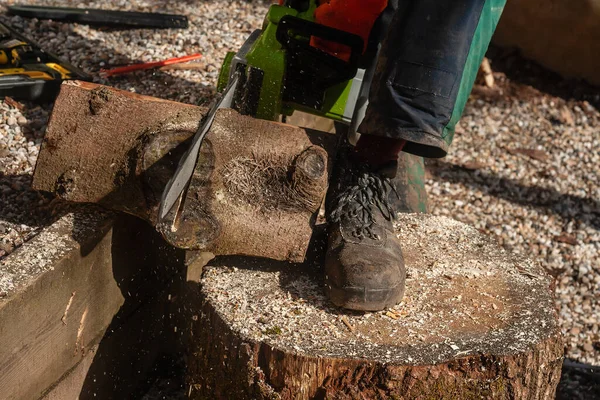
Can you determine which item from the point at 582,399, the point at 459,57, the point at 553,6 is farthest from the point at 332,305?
the point at 553,6

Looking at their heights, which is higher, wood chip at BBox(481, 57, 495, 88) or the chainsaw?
the chainsaw

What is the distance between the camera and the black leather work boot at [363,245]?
84.2 inches

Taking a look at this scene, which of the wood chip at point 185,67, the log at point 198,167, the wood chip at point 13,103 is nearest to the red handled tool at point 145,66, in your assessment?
the wood chip at point 185,67

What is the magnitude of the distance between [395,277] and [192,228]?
23.2 inches

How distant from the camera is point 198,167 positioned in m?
2.14

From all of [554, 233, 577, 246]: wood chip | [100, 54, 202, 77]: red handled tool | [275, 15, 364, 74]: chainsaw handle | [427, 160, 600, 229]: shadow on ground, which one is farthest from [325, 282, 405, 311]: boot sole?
[427, 160, 600, 229]: shadow on ground

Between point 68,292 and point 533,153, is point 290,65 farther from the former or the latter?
point 533,153

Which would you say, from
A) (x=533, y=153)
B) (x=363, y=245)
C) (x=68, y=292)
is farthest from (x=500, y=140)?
(x=68, y=292)

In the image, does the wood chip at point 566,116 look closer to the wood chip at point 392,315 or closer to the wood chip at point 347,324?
the wood chip at point 392,315

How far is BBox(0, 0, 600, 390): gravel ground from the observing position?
3.33m

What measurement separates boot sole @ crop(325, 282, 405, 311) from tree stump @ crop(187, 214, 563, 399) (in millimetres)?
39

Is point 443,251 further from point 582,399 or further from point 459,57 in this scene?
point 582,399

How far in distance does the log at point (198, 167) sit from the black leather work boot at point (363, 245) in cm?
11

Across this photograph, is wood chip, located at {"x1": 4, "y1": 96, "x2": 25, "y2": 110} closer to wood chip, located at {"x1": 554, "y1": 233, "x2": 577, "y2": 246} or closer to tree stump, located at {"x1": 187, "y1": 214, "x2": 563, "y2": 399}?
tree stump, located at {"x1": 187, "y1": 214, "x2": 563, "y2": 399}
